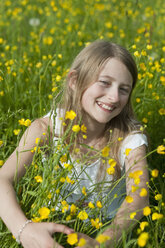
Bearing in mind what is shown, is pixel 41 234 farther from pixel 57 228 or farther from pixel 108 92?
pixel 108 92

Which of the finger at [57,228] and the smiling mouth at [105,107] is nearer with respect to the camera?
the finger at [57,228]

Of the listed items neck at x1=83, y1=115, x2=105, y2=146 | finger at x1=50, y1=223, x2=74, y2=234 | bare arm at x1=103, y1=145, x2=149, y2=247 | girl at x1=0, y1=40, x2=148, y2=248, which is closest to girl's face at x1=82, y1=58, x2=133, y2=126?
girl at x1=0, y1=40, x2=148, y2=248

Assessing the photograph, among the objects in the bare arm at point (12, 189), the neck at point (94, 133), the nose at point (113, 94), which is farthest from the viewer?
the neck at point (94, 133)

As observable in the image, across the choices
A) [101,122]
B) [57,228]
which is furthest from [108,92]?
[57,228]

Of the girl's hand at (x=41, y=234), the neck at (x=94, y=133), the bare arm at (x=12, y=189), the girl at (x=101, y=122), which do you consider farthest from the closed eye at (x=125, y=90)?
the girl's hand at (x=41, y=234)

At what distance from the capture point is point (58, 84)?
99.6 inches

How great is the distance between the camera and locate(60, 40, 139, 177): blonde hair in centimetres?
178

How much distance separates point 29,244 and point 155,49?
7.53 ft

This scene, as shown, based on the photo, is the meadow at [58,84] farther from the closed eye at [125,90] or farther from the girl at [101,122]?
the closed eye at [125,90]

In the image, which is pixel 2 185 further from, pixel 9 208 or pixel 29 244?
pixel 29 244

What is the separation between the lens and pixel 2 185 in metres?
1.57

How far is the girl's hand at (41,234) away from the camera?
1.32 meters

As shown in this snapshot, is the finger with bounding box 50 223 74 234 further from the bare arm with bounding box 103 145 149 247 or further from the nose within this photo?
the nose

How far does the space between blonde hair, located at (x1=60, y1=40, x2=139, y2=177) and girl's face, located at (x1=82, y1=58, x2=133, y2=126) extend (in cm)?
3
